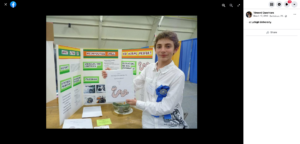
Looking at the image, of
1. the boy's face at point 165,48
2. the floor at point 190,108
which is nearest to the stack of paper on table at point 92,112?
the boy's face at point 165,48

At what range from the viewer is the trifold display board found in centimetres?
98

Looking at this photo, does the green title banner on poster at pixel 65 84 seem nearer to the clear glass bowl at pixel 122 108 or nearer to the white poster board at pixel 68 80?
the white poster board at pixel 68 80

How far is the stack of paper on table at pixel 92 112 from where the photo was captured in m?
1.13

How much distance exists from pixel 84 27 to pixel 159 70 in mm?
6100

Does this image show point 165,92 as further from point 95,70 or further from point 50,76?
point 50,76

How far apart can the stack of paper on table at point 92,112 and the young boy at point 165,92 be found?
403 mm

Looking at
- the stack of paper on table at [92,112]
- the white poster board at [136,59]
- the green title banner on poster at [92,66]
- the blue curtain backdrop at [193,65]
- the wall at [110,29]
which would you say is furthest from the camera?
the wall at [110,29]

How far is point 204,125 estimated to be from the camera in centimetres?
63

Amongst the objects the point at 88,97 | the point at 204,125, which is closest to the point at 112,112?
the point at 88,97

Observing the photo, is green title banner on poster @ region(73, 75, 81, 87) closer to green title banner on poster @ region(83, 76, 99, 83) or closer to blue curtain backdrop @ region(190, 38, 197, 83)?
green title banner on poster @ region(83, 76, 99, 83)

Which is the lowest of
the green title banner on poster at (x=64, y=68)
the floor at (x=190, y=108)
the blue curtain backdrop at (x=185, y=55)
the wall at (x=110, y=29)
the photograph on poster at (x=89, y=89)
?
the floor at (x=190, y=108)

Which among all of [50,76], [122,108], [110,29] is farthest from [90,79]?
[110,29]

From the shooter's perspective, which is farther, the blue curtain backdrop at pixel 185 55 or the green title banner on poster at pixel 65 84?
the blue curtain backdrop at pixel 185 55

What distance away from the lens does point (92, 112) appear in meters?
1.19
